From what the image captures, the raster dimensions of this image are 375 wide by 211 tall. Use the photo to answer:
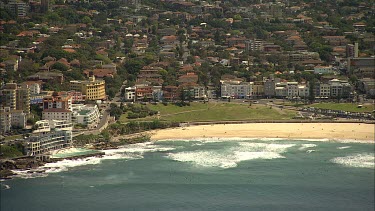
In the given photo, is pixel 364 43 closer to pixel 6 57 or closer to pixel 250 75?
pixel 250 75

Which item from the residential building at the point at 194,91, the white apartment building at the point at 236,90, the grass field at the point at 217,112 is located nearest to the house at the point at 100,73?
the residential building at the point at 194,91

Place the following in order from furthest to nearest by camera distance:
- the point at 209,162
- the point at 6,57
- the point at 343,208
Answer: the point at 6,57 < the point at 209,162 < the point at 343,208

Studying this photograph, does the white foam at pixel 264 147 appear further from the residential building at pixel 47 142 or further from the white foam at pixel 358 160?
the residential building at pixel 47 142

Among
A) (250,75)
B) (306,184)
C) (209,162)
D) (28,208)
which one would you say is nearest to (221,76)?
(250,75)

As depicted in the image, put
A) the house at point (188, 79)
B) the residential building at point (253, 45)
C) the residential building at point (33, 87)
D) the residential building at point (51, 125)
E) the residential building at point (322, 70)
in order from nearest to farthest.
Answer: the residential building at point (51, 125) → the residential building at point (33, 87) → the house at point (188, 79) → the residential building at point (322, 70) → the residential building at point (253, 45)

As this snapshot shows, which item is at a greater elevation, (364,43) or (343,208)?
(364,43)

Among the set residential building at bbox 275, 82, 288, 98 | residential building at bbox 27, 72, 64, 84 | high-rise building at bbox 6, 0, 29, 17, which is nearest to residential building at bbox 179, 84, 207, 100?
residential building at bbox 275, 82, 288, 98
